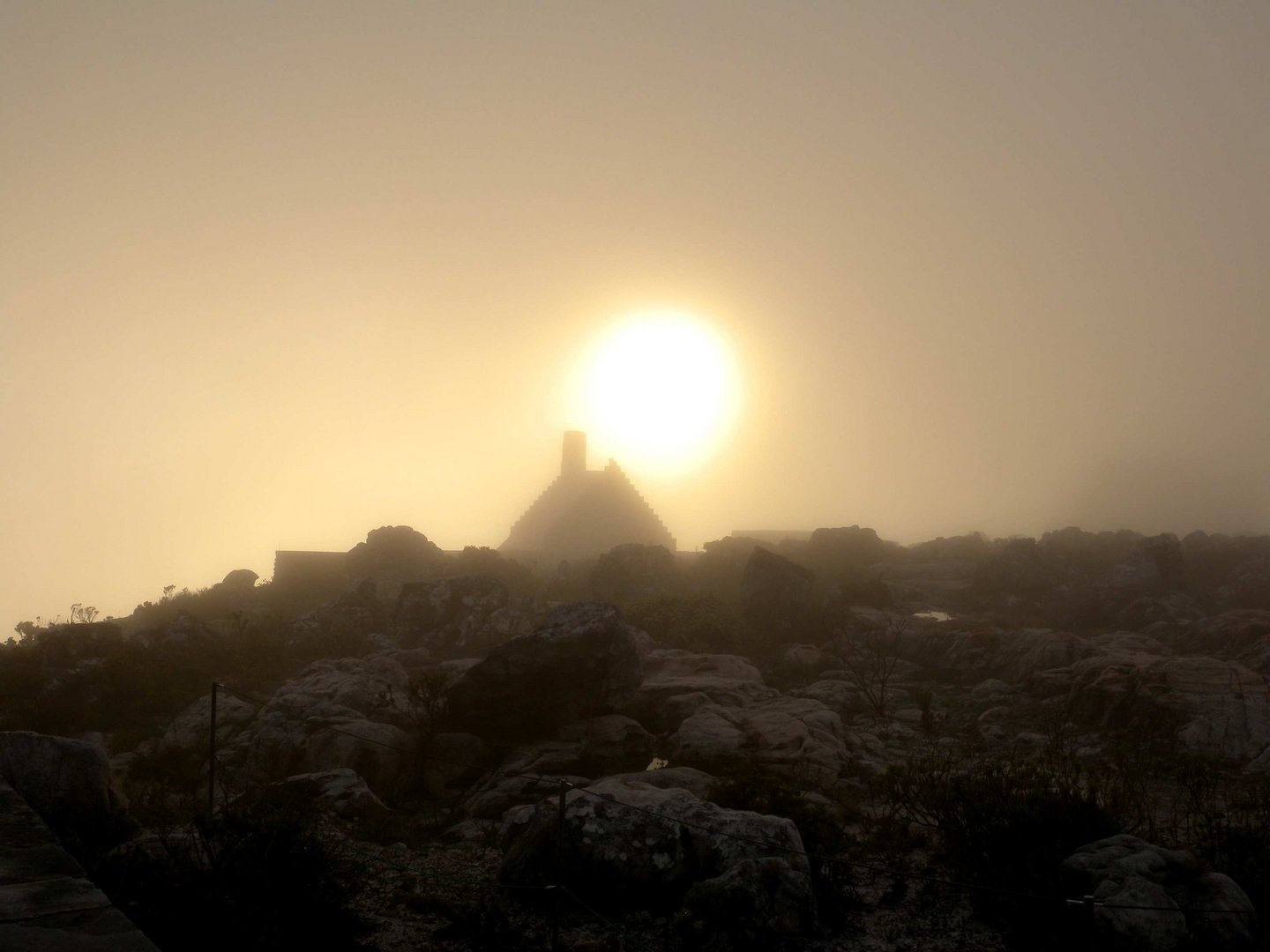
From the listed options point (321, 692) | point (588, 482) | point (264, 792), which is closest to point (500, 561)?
point (588, 482)

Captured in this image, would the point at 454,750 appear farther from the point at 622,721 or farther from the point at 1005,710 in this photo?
the point at 1005,710

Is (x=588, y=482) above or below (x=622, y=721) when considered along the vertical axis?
above

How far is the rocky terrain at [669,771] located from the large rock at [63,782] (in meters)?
0.04

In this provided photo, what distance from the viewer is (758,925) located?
9.05m

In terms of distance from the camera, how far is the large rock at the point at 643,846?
991cm

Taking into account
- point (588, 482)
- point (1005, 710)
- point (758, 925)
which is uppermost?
point (588, 482)

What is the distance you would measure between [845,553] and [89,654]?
117 feet

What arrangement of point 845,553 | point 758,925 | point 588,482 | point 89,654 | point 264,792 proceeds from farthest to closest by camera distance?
1. point 588,482
2. point 845,553
3. point 89,654
4. point 264,792
5. point 758,925

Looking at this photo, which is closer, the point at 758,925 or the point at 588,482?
the point at 758,925

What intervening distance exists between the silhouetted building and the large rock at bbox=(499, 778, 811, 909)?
4652 centimetres

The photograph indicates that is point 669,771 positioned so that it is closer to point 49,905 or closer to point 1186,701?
point 49,905

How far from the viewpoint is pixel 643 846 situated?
10148 millimetres

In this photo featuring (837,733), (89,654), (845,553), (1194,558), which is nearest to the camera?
(837,733)

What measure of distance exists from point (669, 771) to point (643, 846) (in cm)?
397
